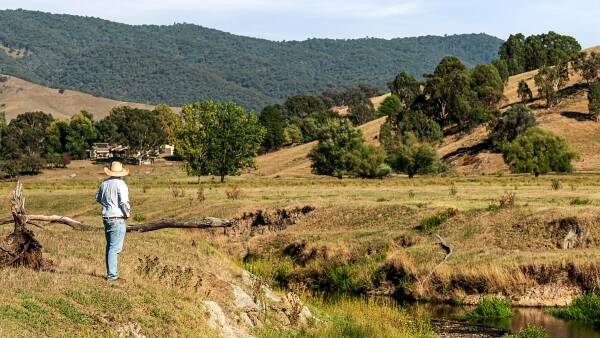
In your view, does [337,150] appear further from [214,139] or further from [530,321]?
[530,321]

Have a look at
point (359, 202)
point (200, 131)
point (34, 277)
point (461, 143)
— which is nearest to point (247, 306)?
point (34, 277)

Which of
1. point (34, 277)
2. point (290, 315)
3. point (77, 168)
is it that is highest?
point (34, 277)

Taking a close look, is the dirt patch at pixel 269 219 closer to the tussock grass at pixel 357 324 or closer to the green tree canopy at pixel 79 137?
the tussock grass at pixel 357 324

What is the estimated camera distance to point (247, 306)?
22125 mm

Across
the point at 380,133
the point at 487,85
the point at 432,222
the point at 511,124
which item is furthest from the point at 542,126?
the point at 432,222

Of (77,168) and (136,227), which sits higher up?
(136,227)

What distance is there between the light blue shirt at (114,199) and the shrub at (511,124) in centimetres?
10645

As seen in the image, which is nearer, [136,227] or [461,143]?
[136,227]

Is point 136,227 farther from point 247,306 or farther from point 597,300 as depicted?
point 597,300

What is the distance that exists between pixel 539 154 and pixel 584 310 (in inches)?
2701

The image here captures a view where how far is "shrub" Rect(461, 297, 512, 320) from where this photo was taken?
1142 inches

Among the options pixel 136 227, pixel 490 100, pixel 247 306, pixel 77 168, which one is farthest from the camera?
pixel 77 168

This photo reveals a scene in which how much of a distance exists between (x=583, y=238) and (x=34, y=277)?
2498cm

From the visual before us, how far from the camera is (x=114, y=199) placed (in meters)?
18.5
